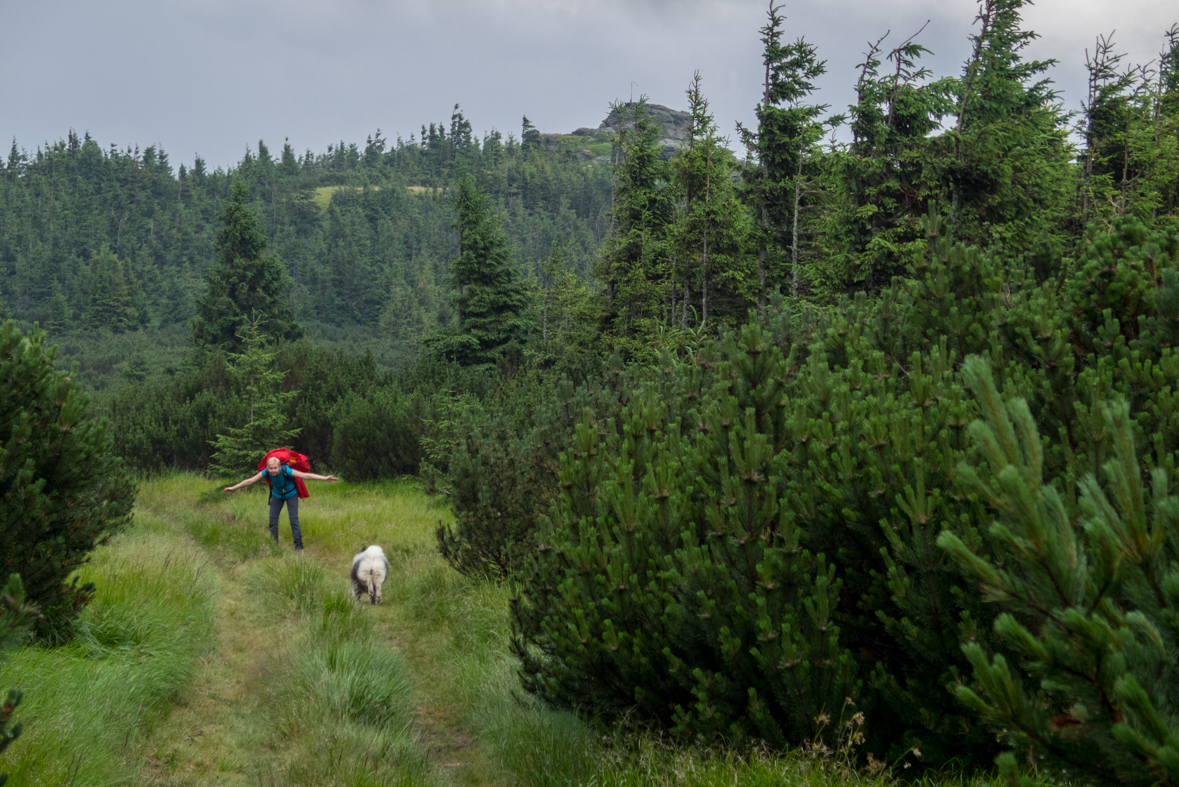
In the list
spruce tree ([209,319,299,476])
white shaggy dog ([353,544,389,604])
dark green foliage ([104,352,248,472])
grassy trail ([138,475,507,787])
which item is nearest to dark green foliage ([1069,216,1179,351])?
grassy trail ([138,475,507,787])

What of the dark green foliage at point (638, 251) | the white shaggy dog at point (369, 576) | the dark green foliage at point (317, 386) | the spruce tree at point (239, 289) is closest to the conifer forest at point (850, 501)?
the white shaggy dog at point (369, 576)

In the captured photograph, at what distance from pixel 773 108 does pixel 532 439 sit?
19.0 metres

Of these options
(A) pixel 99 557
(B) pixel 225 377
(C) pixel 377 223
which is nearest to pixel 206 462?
(B) pixel 225 377

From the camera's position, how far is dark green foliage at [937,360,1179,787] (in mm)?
1249

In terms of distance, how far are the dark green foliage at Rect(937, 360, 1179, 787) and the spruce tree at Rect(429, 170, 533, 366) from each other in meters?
25.8

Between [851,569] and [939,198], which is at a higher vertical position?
[939,198]

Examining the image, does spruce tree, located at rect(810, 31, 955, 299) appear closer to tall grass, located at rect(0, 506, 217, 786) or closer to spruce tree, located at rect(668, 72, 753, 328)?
spruce tree, located at rect(668, 72, 753, 328)

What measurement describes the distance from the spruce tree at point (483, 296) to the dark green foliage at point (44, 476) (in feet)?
71.8

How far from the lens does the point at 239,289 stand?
39.8m

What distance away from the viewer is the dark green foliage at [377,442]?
17594 mm

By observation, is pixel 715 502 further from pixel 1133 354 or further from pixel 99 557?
pixel 99 557

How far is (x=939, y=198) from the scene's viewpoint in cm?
1733

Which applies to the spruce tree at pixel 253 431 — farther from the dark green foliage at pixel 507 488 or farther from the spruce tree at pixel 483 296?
the dark green foliage at pixel 507 488

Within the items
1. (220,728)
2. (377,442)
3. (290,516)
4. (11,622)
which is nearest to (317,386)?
(377,442)
